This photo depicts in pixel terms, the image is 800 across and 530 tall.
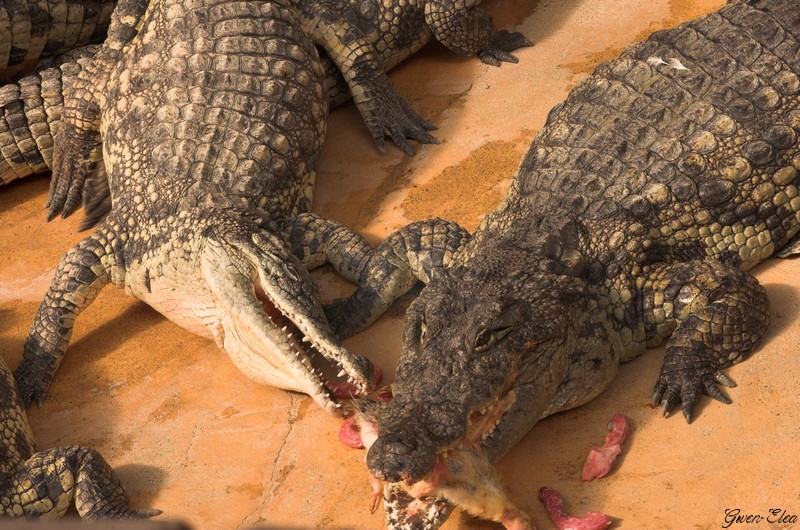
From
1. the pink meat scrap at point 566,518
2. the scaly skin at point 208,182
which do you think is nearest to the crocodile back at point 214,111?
the scaly skin at point 208,182

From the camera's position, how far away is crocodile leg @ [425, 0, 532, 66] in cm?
637

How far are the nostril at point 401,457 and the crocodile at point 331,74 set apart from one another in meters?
2.83

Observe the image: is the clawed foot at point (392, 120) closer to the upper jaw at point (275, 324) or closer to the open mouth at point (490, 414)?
the upper jaw at point (275, 324)

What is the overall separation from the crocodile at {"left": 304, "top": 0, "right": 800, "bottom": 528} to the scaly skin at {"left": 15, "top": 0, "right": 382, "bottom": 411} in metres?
0.52

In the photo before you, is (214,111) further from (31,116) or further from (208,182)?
(31,116)

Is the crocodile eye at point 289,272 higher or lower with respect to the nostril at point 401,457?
lower

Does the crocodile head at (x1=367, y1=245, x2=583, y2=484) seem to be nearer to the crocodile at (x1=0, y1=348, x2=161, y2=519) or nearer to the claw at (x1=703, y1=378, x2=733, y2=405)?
the claw at (x1=703, y1=378, x2=733, y2=405)

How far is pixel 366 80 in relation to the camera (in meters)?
6.15

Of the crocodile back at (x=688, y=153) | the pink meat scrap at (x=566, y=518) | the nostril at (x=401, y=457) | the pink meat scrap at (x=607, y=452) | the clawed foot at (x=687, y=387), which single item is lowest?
the pink meat scrap at (x=566, y=518)

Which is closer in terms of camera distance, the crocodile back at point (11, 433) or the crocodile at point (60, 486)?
the crocodile at point (60, 486)

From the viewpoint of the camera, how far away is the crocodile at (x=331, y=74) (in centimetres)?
616

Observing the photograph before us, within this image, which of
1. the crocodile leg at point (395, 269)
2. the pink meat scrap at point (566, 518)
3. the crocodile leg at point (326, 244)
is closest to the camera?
the pink meat scrap at point (566, 518)

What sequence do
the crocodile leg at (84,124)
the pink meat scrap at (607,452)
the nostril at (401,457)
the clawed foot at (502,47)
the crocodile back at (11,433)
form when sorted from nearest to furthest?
1. the nostril at (401,457)
2. the pink meat scrap at (607,452)
3. the crocodile back at (11,433)
4. the crocodile leg at (84,124)
5. the clawed foot at (502,47)

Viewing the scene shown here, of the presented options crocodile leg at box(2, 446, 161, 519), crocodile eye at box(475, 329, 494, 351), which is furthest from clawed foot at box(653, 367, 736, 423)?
crocodile leg at box(2, 446, 161, 519)
